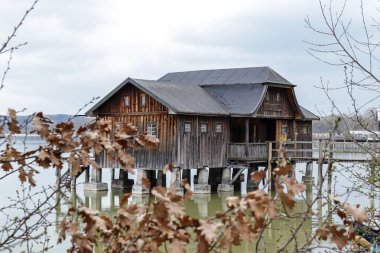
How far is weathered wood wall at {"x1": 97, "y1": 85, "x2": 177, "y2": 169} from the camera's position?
27688 millimetres

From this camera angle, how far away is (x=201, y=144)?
28719 mm

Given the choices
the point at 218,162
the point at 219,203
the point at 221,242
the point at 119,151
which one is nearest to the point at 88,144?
the point at 119,151

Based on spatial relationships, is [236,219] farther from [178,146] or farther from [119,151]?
[178,146]

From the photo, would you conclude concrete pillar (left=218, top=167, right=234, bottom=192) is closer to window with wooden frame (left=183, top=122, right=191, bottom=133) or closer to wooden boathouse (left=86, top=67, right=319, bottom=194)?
wooden boathouse (left=86, top=67, right=319, bottom=194)

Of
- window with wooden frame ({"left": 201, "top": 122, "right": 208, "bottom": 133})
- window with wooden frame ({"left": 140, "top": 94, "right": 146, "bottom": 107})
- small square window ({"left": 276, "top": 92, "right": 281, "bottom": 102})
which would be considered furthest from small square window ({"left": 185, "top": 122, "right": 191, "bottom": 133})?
small square window ({"left": 276, "top": 92, "right": 281, "bottom": 102})

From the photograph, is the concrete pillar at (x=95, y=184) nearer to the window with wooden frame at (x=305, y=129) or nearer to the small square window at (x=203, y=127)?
the small square window at (x=203, y=127)

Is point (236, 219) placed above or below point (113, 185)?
above

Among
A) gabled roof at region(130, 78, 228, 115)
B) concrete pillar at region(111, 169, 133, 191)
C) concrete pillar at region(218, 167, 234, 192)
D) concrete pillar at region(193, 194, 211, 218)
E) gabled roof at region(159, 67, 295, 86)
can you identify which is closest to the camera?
concrete pillar at region(193, 194, 211, 218)

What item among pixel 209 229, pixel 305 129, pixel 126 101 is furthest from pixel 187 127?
pixel 209 229

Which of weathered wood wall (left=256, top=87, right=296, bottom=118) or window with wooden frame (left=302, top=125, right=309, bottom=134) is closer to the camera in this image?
weathered wood wall (left=256, top=87, right=296, bottom=118)

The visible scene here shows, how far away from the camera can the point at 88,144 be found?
3.32 meters

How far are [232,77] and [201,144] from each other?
5.26 m

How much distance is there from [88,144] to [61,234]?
1.60 feet

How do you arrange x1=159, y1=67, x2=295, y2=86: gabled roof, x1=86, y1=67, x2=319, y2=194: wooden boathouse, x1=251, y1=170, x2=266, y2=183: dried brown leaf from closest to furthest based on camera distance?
x1=251, y1=170, x2=266, y2=183: dried brown leaf, x1=86, y1=67, x2=319, y2=194: wooden boathouse, x1=159, y1=67, x2=295, y2=86: gabled roof
